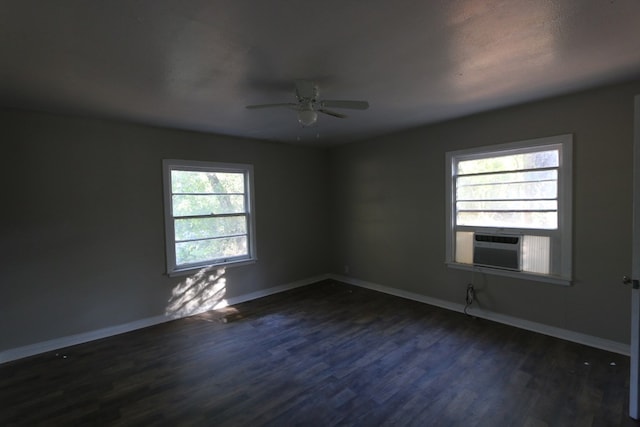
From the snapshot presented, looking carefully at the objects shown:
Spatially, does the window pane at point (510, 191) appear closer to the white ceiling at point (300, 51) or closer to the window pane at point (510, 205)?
the window pane at point (510, 205)

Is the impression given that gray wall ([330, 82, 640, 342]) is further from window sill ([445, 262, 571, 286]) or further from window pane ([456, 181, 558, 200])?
window pane ([456, 181, 558, 200])

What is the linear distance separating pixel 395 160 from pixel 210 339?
3.47 meters

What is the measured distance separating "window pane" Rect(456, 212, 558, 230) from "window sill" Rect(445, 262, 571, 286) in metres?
0.52

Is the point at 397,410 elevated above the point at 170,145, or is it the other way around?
the point at 170,145

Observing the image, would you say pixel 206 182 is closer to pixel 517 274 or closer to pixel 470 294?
pixel 470 294

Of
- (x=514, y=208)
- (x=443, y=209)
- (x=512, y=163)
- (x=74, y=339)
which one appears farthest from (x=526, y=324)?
(x=74, y=339)

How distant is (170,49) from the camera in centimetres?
191

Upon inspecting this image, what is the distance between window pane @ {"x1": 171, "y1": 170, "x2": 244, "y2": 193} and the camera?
13.3 feet

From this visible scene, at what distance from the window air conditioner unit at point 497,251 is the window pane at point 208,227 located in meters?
3.30

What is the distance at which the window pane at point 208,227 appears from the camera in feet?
13.4

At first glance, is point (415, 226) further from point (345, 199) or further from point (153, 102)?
point (153, 102)

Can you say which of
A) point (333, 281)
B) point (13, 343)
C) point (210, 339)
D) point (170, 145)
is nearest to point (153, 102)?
point (170, 145)

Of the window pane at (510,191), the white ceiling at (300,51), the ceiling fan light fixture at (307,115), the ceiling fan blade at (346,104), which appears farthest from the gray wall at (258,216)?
the ceiling fan light fixture at (307,115)

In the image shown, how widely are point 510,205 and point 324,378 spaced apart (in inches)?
110
